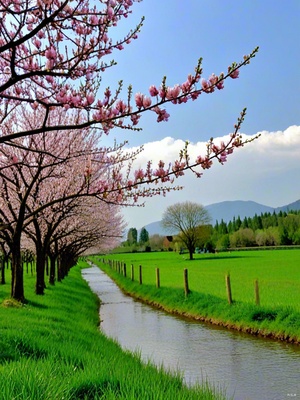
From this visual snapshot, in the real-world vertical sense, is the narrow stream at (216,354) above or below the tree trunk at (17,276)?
below

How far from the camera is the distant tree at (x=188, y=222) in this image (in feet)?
317

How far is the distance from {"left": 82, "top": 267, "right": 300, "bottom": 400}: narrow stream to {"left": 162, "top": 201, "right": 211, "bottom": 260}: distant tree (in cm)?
7339

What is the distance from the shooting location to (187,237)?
9681 centimetres

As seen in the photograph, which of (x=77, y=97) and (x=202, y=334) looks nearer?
(x=77, y=97)

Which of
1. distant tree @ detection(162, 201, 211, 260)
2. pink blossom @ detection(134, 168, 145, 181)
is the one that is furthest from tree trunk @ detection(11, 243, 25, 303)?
distant tree @ detection(162, 201, 211, 260)

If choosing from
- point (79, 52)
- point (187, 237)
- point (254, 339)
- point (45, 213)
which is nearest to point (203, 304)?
point (254, 339)

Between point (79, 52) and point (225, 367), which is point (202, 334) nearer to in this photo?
point (225, 367)

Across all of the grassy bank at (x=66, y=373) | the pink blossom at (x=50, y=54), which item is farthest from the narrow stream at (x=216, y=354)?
the pink blossom at (x=50, y=54)

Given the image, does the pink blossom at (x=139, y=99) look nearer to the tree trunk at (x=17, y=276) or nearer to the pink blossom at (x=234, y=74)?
the pink blossom at (x=234, y=74)

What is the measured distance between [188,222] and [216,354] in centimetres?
8411

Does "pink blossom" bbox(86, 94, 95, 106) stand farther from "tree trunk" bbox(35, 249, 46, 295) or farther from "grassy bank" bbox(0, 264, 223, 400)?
"tree trunk" bbox(35, 249, 46, 295)

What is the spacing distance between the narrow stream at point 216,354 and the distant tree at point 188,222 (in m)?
73.4

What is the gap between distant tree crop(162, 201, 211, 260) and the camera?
9650 centimetres

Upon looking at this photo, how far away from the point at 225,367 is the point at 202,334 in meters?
5.31
